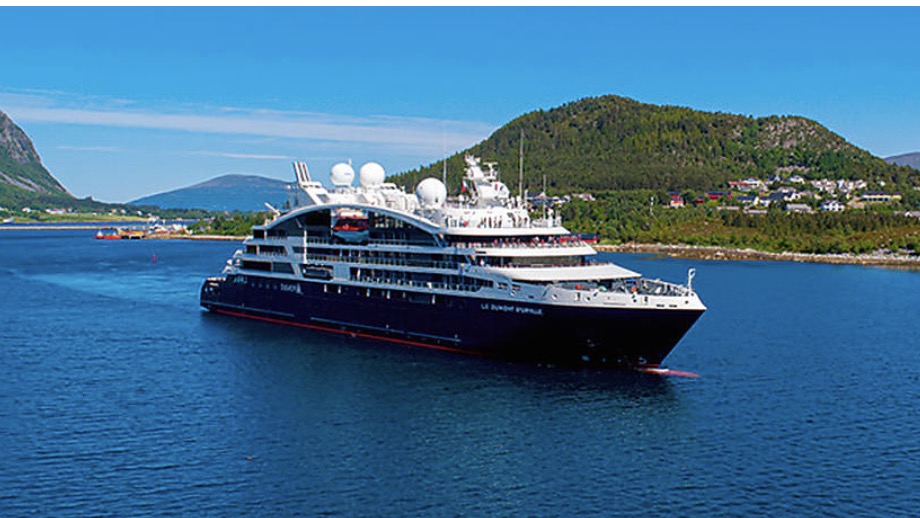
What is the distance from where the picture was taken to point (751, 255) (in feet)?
455

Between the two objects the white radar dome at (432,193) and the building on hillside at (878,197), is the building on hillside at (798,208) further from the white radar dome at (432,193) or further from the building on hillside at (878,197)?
the white radar dome at (432,193)

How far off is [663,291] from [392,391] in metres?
14.5

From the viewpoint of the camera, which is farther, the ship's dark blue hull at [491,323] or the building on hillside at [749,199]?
the building on hillside at [749,199]

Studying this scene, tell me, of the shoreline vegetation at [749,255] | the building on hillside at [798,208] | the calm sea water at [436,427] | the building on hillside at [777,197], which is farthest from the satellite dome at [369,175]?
the building on hillside at [777,197]

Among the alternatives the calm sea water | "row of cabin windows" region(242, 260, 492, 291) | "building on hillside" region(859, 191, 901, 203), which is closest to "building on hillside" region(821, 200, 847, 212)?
"building on hillside" region(859, 191, 901, 203)

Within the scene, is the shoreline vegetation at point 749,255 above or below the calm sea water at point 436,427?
above

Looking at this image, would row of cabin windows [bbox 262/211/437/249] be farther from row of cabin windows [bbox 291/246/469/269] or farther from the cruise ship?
row of cabin windows [bbox 291/246/469/269]

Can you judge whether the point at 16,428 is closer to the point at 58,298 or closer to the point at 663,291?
the point at 663,291

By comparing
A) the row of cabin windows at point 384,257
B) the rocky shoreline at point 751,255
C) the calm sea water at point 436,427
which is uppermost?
the row of cabin windows at point 384,257

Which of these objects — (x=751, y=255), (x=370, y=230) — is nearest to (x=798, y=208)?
(x=751, y=255)

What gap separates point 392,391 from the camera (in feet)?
138

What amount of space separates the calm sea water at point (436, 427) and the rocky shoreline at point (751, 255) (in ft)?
238

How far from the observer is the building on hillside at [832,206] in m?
182

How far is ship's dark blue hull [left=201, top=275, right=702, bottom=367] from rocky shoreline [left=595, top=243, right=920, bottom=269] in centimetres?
9043
